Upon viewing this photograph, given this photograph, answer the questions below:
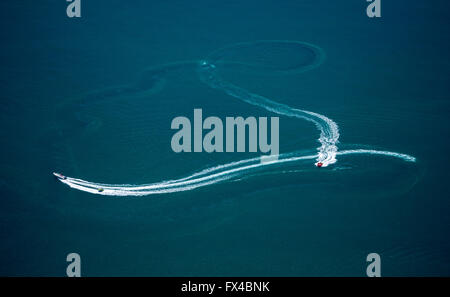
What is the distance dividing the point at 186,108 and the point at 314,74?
132 inches

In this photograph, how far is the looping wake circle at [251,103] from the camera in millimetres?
9086

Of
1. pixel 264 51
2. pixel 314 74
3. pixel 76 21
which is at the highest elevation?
pixel 76 21

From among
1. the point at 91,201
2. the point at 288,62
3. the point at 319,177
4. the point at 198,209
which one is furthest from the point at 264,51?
the point at 91,201

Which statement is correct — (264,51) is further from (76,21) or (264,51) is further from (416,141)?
(76,21)

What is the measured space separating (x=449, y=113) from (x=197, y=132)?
230 inches

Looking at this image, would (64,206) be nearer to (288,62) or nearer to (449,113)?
(288,62)

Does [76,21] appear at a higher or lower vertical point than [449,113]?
higher

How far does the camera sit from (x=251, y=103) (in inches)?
416

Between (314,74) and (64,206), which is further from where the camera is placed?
(314,74)

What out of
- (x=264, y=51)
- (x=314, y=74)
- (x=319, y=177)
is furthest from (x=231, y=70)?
(x=319, y=177)

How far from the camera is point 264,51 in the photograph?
11.7 meters

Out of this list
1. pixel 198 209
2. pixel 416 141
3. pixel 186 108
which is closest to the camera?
pixel 198 209

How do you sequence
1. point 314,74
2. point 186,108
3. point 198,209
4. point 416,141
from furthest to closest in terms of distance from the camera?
1. point 314,74
2. point 186,108
3. point 416,141
4. point 198,209

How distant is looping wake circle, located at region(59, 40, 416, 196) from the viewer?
9086 mm
